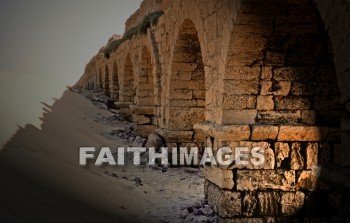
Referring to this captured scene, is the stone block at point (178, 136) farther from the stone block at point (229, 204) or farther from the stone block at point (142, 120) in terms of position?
the stone block at point (229, 204)

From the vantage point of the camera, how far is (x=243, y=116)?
401 centimetres

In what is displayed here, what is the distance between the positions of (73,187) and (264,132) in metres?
2.51

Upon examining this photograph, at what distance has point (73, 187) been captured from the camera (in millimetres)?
4504

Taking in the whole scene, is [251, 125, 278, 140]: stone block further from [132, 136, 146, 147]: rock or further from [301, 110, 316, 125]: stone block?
[132, 136, 146, 147]: rock

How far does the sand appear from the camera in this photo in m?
3.29

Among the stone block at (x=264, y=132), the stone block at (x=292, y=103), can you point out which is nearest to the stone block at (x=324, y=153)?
the stone block at (x=292, y=103)

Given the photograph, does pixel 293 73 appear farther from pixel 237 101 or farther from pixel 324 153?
pixel 324 153

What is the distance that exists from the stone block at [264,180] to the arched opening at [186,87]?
3.00 meters

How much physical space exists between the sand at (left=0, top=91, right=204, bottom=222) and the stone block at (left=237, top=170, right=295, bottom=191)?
46.5 inches

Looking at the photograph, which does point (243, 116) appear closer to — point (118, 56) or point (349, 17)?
point (349, 17)

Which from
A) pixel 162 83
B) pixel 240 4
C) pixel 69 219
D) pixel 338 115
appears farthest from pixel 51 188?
pixel 162 83

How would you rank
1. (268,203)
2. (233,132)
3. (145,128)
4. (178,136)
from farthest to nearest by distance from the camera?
1. (145,128)
2. (178,136)
3. (268,203)
4. (233,132)

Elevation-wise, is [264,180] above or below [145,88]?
below

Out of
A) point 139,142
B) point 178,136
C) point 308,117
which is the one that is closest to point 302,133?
point 308,117
